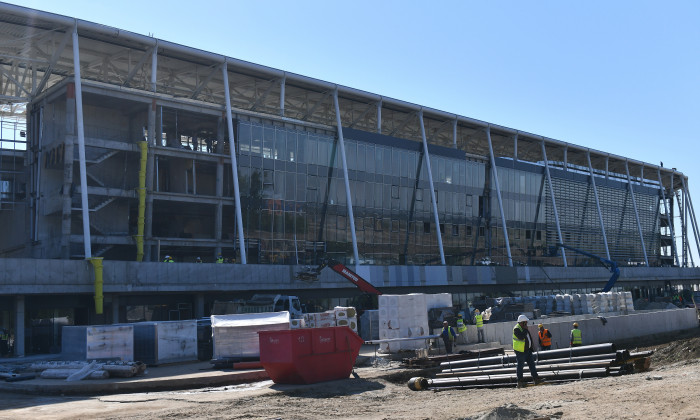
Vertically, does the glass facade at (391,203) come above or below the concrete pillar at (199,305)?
above

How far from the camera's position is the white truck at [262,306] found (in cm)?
3397

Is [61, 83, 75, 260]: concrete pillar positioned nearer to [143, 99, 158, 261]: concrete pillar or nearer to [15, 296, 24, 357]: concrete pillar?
[143, 99, 158, 261]: concrete pillar

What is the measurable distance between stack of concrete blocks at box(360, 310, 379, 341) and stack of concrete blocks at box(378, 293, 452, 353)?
4.62m

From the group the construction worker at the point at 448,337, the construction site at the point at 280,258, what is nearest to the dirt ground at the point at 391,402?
the construction site at the point at 280,258

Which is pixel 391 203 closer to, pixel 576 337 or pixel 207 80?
pixel 207 80

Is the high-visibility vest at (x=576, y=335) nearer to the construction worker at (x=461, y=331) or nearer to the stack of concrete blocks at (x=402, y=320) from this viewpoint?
the construction worker at (x=461, y=331)

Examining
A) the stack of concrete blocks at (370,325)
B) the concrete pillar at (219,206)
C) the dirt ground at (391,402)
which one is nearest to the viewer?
the dirt ground at (391,402)

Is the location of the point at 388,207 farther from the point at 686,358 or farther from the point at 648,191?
the point at 648,191

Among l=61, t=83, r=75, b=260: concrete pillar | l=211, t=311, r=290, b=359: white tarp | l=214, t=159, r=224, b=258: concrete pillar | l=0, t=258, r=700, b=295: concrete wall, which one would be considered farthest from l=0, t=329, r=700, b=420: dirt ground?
l=214, t=159, r=224, b=258: concrete pillar

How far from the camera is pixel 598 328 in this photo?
3041cm

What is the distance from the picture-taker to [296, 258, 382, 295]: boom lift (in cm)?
3731

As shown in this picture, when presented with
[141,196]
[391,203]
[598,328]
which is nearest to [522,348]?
[598,328]

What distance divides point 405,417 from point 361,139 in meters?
42.8

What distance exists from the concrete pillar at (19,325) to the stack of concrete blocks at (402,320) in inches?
656
